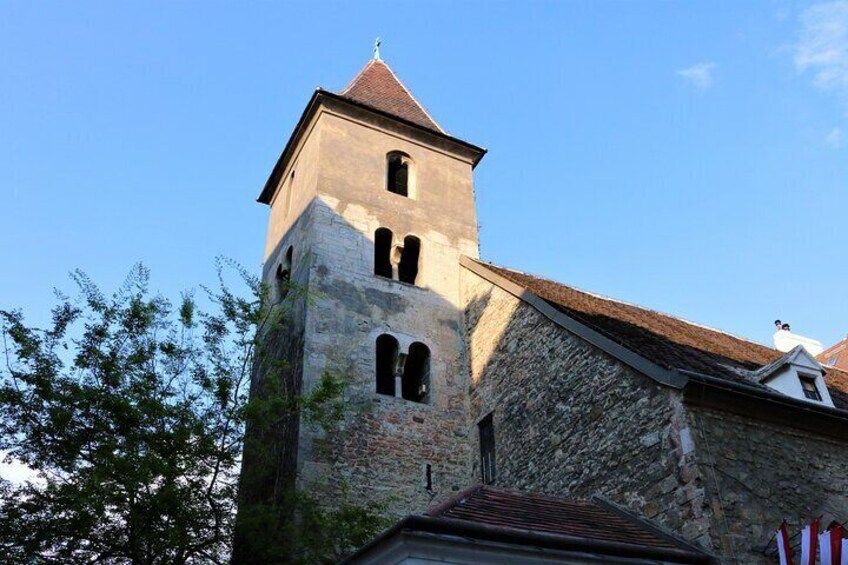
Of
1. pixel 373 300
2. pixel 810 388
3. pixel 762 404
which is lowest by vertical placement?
pixel 762 404

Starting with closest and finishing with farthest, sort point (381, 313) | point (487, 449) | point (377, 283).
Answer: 1. point (487, 449)
2. point (381, 313)
3. point (377, 283)

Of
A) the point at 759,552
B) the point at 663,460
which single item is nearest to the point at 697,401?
the point at 663,460

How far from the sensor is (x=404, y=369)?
16406mm

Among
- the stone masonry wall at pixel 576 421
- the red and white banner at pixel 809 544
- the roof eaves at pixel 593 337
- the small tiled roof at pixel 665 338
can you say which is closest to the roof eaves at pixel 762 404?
the roof eaves at pixel 593 337

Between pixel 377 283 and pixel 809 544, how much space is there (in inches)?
404

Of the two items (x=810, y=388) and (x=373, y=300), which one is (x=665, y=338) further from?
(x=373, y=300)

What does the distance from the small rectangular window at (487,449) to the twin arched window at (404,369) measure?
1.41m

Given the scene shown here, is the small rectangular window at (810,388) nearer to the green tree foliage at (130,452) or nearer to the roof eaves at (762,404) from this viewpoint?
the roof eaves at (762,404)

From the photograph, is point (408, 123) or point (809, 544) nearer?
point (809, 544)

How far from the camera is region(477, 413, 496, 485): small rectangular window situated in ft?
47.7

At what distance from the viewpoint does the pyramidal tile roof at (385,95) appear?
2111cm

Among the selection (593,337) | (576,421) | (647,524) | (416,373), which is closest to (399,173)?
(416,373)

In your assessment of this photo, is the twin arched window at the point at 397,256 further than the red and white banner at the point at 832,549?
Yes

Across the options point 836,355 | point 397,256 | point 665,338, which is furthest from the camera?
point 836,355
